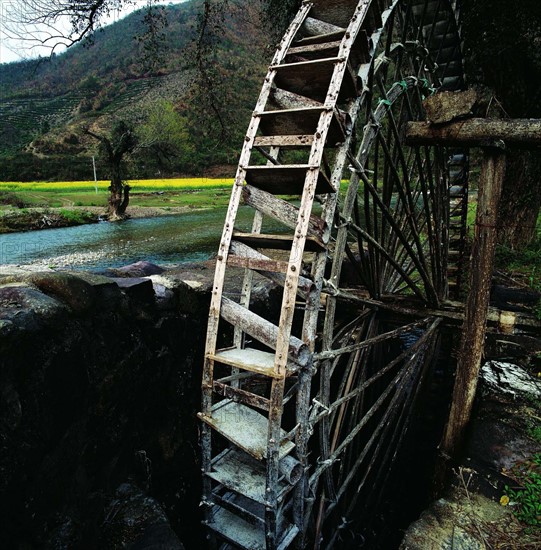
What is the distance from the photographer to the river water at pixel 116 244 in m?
9.81

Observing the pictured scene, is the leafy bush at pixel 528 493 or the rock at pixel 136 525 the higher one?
the leafy bush at pixel 528 493

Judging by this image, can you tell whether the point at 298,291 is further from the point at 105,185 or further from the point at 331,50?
the point at 105,185

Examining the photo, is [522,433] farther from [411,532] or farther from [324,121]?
[324,121]

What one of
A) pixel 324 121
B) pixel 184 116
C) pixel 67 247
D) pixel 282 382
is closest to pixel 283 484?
pixel 282 382

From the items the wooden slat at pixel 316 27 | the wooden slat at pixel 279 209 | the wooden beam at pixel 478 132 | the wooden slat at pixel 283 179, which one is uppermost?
the wooden slat at pixel 316 27

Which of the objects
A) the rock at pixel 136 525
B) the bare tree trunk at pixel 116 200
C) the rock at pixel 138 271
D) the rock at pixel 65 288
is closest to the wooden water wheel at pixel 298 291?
the rock at pixel 136 525

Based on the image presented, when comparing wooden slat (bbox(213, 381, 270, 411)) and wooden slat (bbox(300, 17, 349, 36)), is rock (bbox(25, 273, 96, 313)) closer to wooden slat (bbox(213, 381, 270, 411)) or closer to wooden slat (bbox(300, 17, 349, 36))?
wooden slat (bbox(213, 381, 270, 411))

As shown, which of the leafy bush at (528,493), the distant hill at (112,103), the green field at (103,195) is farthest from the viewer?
the green field at (103,195)

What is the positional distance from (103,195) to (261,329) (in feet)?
84.6

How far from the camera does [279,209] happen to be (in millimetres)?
3869

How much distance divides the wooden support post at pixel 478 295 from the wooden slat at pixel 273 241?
1.76m

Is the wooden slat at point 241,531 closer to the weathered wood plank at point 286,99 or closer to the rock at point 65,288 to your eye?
the rock at point 65,288

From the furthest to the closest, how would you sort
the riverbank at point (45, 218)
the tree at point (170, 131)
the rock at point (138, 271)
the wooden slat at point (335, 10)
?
1. the tree at point (170, 131)
2. the riverbank at point (45, 218)
3. the rock at point (138, 271)
4. the wooden slat at point (335, 10)

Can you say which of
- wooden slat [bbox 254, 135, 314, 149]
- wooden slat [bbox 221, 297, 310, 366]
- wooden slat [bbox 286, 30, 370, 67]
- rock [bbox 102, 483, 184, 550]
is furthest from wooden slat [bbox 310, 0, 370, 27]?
rock [bbox 102, 483, 184, 550]
